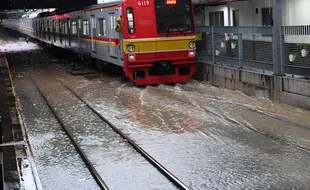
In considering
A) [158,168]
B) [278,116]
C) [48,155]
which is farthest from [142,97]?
[158,168]

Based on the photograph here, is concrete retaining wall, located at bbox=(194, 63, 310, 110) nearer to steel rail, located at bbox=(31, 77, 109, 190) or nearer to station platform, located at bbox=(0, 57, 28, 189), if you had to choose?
steel rail, located at bbox=(31, 77, 109, 190)

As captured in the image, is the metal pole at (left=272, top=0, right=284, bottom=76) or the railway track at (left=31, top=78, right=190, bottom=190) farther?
the metal pole at (left=272, top=0, right=284, bottom=76)

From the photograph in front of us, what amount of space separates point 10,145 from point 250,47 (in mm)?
7309

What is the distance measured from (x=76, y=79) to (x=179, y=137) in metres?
10.3

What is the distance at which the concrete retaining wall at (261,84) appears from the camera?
36.3ft

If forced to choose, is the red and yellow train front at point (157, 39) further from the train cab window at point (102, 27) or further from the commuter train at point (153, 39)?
the train cab window at point (102, 27)

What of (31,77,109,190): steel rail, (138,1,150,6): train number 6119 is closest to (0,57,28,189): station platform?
(31,77,109,190): steel rail

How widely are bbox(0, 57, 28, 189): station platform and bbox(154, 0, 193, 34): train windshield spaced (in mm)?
4813

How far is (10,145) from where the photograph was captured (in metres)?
8.56

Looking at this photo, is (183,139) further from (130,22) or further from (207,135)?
(130,22)

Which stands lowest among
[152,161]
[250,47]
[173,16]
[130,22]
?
[152,161]

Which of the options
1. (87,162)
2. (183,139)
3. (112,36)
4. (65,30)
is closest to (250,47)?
(112,36)

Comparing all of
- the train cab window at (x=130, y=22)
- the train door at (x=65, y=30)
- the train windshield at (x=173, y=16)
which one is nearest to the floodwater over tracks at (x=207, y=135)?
the train cab window at (x=130, y=22)

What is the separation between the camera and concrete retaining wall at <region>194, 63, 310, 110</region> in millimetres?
11055
